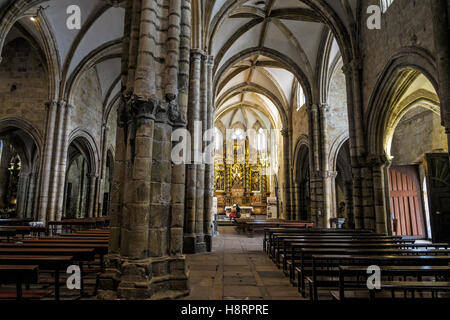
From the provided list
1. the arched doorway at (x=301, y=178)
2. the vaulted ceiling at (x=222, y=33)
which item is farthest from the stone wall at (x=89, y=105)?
the arched doorway at (x=301, y=178)

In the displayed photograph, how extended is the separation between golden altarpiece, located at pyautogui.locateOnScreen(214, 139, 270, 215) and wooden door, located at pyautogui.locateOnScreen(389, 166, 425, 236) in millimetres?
18608

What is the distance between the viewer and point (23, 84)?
1510cm

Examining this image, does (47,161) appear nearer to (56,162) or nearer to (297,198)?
(56,162)

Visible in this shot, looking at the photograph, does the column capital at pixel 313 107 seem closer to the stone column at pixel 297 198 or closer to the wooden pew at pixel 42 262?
the stone column at pixel 297 198

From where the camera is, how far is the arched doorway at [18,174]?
1870cm

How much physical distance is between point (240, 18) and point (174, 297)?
1500 centimetres

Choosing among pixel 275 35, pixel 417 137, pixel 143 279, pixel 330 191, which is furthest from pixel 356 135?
pixel 143 279

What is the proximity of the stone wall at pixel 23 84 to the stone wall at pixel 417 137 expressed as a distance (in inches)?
801

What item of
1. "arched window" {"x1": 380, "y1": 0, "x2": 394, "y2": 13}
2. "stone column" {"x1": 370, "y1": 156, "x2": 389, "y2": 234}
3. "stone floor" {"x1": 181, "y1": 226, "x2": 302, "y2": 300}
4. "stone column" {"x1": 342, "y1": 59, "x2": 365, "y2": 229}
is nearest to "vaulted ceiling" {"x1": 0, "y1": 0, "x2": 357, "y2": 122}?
"arched window" {"x1": 380, "y1": 0, "x2": 394, "y2": 13}

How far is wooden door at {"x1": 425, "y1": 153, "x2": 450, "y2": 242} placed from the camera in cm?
1000

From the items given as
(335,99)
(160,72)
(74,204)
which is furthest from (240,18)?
(74,204)

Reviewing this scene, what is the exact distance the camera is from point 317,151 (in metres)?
16.7

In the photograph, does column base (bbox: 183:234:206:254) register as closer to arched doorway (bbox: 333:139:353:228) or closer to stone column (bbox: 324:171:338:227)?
stone column (bbox: 324:171:338:227)

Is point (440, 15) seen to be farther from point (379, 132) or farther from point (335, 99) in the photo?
point (335, 99)
